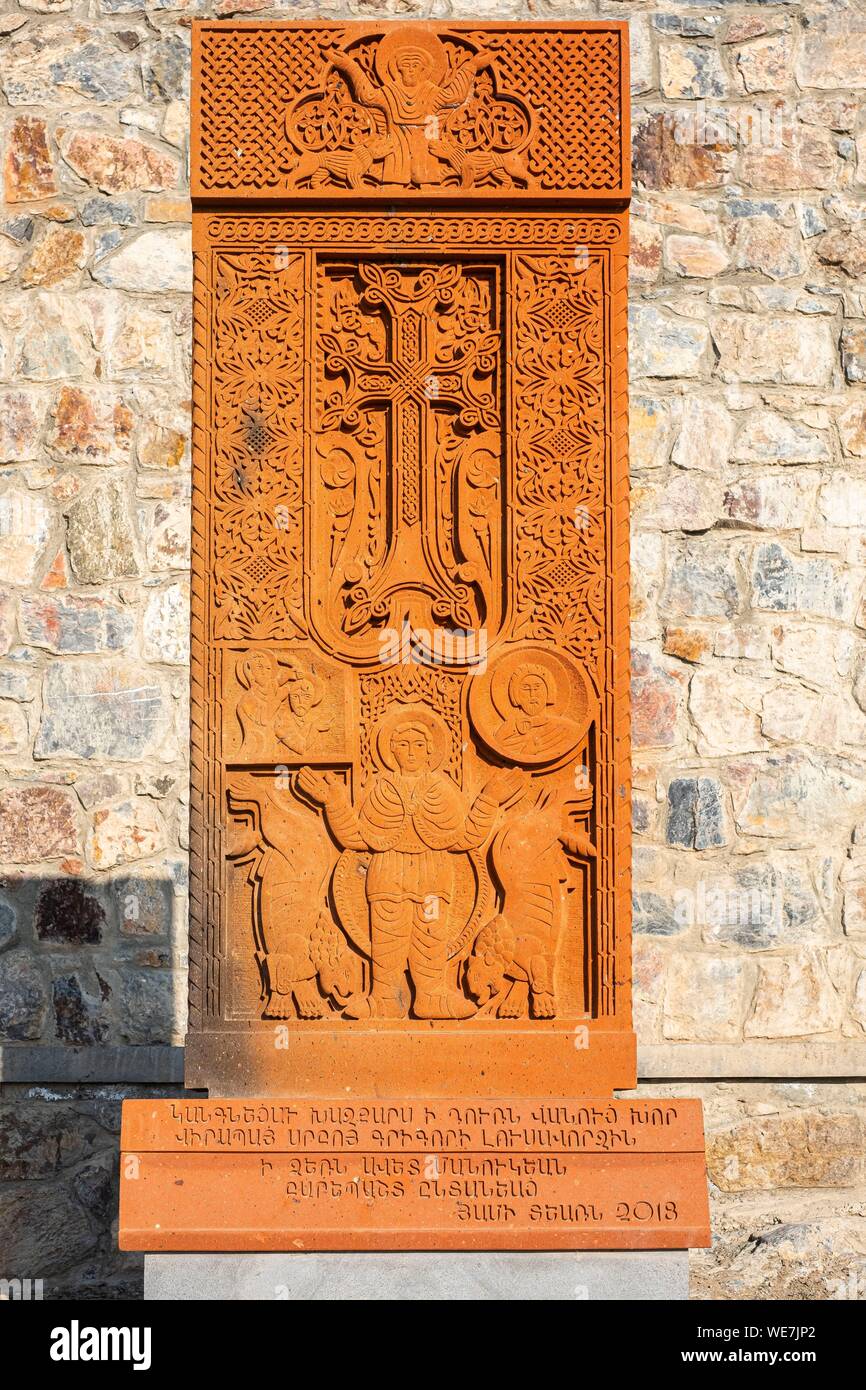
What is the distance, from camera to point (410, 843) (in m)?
2.75

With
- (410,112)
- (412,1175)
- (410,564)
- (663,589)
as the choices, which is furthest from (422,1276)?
(663,589)

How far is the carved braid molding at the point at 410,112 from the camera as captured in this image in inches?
111

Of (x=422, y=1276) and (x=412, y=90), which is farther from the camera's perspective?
(x=412, y=90)

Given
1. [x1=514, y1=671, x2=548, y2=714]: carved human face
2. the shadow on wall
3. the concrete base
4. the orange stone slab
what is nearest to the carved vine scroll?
[x1=514, y1=671, x2=548, y2=714]: carved human face

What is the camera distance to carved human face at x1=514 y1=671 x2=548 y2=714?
277 cm

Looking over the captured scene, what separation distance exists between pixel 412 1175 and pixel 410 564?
1.08 meters

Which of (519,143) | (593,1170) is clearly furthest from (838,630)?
(593,1170)

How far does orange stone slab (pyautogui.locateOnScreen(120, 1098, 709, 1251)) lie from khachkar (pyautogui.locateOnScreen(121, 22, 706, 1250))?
11 centimetres

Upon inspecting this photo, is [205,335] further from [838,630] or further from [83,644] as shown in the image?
[838,630]

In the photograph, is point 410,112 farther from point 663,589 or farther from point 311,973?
point 663,589

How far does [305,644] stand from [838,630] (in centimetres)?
221

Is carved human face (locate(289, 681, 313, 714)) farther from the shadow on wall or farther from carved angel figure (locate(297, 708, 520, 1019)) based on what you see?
the shadow on wall

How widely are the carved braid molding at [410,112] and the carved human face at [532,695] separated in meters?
0.90

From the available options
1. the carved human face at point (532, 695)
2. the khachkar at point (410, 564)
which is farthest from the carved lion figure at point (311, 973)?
the carved human face at point (532, 695)
